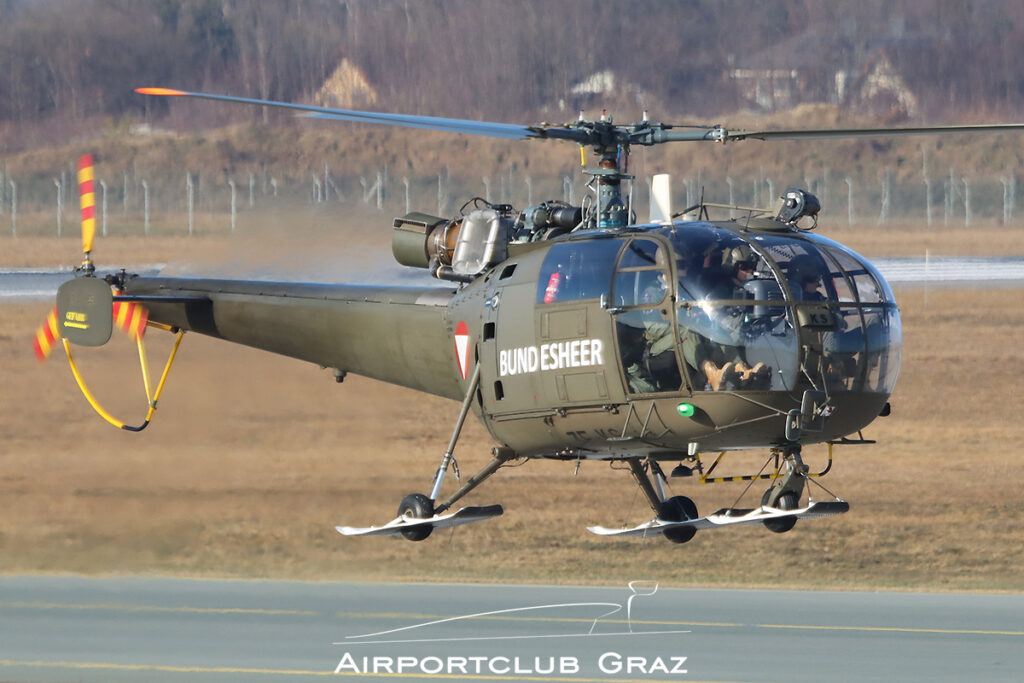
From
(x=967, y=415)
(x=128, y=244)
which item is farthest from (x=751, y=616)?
(x=128, y=244)

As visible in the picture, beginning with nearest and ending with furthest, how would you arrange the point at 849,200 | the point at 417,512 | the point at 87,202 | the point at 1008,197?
the point at 417,512 < the point at 87,202 < the point at 849,200 < the point at 1008,197

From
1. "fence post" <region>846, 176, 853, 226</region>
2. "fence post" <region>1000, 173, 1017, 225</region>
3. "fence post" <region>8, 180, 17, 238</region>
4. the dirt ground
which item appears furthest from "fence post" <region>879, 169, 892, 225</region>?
"fence post" <region>8, 180, 17, 238</region>

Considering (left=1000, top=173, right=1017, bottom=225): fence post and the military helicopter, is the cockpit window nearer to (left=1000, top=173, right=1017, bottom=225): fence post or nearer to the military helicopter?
the military helicopter

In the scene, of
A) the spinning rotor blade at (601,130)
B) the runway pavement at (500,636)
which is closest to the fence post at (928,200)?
the runway pavement at (500,636)

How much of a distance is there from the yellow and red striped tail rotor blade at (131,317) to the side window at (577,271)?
6.32m

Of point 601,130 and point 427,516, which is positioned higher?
point 601,130

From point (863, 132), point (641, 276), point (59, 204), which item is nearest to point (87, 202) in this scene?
point (641, 276)

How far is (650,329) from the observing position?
534 inches

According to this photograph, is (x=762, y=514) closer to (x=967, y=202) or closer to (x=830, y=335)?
(x=830, y=335)

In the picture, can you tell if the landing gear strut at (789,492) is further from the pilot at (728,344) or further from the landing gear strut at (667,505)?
the landing gear strut at (667,505)

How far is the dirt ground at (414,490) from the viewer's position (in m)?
31.5

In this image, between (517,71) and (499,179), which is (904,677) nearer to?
(499,179)

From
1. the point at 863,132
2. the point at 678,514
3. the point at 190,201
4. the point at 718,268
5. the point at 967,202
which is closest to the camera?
the point at 863,132

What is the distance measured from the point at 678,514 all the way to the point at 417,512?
2793 mm
